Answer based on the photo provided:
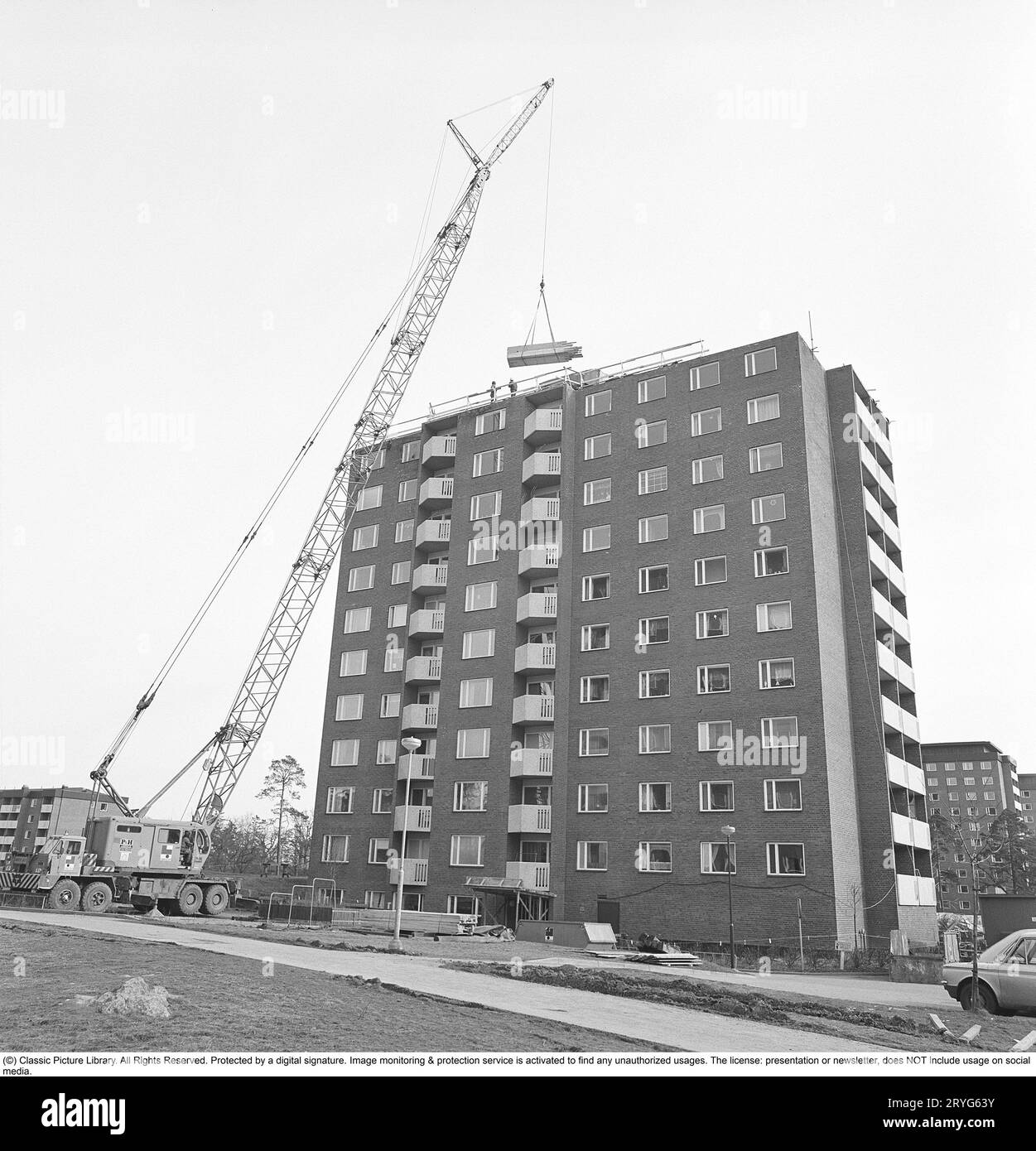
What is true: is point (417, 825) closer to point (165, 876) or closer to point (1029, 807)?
Answer: point (165, 876)

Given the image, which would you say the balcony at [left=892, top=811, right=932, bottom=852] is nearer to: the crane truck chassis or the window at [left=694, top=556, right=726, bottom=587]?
the window at [left=694, top=556, right=726, bottom=587]

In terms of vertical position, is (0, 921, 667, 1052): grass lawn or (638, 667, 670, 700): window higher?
(638, 667, 670, 700): window

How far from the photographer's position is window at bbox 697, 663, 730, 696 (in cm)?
4575

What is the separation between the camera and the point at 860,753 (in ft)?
150

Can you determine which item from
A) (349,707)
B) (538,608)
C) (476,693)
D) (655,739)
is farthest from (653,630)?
(349,707)

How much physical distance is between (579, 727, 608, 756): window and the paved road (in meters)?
23.8

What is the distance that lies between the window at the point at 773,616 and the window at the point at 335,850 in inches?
1057

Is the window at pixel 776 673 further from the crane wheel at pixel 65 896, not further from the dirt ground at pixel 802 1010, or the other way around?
the crane wheel at pixel 65 896

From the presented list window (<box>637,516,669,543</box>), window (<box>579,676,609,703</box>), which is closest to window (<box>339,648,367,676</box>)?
window (<box>579,676,609,703</box>)

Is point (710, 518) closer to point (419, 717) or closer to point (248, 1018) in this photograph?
point (419, 717)

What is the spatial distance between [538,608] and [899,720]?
20247 millimetres

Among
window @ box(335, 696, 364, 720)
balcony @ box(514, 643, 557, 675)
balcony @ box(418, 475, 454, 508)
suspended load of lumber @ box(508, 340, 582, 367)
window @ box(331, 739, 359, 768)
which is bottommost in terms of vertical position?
window @ box(331, 739, 359, 768)

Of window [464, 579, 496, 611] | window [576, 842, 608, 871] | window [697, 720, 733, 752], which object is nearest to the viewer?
window [697, 720, 733, 752]
